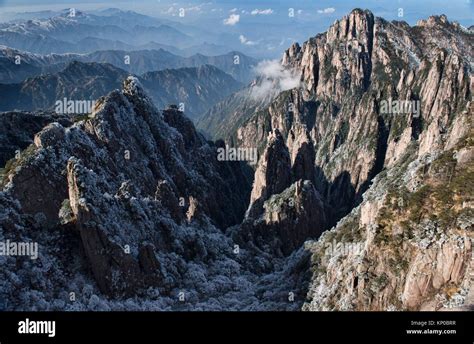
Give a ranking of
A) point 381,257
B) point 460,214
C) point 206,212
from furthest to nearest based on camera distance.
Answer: point 206,212 < point 381,257 < point 460,214

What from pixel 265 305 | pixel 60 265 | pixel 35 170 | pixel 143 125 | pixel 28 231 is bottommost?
pixel 265 305

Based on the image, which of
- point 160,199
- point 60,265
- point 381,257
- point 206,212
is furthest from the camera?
point 206,212

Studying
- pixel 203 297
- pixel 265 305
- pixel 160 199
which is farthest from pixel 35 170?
pixel 265 305

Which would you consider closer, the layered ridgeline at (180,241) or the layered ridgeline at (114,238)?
the layered ridgeline at (180,241)

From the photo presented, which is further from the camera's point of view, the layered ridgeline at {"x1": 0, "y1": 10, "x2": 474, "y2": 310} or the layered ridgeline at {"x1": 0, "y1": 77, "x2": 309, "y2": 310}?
the layered ridgeline at {"x1": 0, "y1": 77, "x2": 309, "y2": 310}

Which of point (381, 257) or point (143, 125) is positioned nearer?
point (381, 257)

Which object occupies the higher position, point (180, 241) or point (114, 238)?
point (114, 238)

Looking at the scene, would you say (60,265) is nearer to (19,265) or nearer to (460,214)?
(19,265)

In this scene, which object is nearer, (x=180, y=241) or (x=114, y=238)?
(x=114, y=238)
